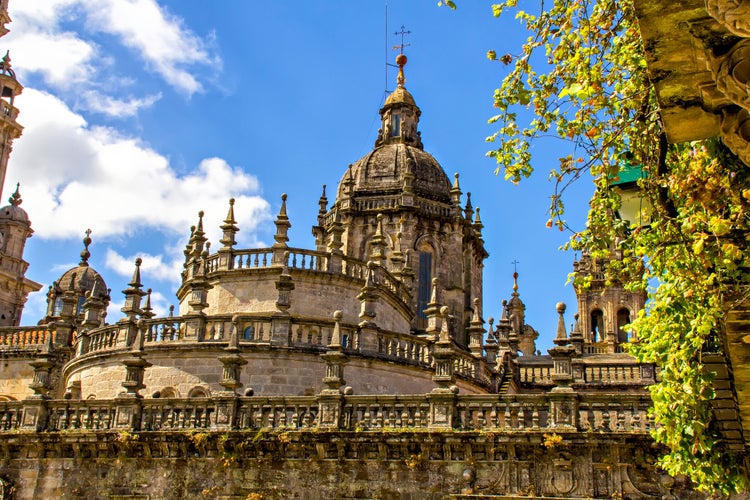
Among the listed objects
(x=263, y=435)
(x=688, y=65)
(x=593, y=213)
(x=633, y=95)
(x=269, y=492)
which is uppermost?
(x=633, y=95)

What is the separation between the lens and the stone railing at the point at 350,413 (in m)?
16.7

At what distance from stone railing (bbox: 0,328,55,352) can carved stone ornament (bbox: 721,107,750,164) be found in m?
26.2

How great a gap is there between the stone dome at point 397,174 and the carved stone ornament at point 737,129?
33.2m

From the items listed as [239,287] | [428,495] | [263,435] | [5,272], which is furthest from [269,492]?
[5,272]

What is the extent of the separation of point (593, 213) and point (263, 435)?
9.41m

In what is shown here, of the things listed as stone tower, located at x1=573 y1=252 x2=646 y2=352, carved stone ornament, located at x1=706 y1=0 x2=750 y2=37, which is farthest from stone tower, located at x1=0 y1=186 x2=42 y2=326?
carved stone ornament, located at x1=706 y1=0 x2=750 y2=37

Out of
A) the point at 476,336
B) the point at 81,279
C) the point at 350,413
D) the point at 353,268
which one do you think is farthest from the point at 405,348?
the point at 81,279

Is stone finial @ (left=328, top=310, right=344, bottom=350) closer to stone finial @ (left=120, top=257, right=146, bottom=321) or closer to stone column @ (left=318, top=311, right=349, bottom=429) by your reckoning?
stone column @ (left=318, top=311, right=349, bottom=429)

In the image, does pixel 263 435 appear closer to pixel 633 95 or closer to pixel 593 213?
pixel 593 213

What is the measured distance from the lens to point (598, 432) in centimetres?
1628

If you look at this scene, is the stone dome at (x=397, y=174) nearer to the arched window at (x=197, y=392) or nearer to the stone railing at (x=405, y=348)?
the stone railing at (x=405, y=348)

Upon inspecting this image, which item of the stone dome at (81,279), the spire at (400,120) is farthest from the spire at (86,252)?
the spire at (400,120)

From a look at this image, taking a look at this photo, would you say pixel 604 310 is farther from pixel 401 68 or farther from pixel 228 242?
pixel 228 242

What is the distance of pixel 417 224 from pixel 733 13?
3415 cm
